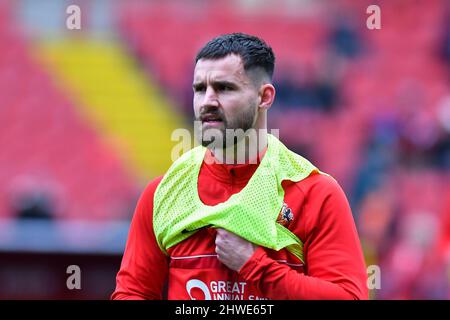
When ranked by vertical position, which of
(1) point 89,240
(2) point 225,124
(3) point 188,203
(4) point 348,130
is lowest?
(1) point 89,240

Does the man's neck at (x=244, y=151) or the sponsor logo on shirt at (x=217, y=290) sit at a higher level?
the man's neck at (x=244, y=151)

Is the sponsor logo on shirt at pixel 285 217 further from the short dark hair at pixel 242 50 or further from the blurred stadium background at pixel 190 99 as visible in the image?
the blurred stadium background at pixel 190 99

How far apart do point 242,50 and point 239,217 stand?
591mm

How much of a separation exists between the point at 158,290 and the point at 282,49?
357 inches

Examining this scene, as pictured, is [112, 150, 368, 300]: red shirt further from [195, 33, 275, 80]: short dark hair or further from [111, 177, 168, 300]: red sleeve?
[195, 33, 275, 80]: short dark hair

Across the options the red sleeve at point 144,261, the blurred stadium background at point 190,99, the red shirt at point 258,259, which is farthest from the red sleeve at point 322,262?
the blurred stadium background at point 190,99

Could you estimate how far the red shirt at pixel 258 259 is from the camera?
2.85m

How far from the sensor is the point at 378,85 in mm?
11742

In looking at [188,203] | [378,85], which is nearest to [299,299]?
[188,203]

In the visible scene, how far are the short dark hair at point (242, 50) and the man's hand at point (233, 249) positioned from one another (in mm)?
595

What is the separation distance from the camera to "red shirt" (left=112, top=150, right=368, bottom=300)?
285 centimetres

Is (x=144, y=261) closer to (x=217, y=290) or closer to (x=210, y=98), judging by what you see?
(x=217, y=290)

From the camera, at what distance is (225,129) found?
118 inches
